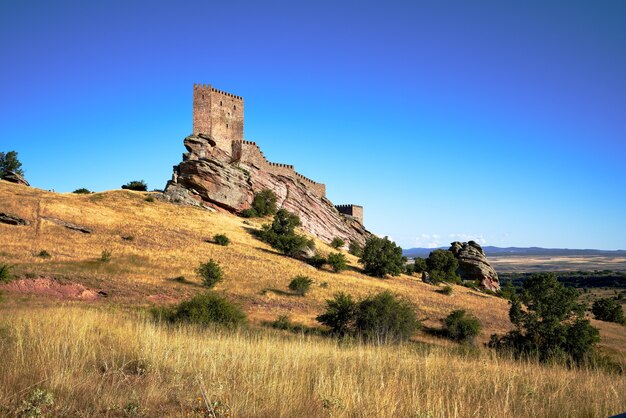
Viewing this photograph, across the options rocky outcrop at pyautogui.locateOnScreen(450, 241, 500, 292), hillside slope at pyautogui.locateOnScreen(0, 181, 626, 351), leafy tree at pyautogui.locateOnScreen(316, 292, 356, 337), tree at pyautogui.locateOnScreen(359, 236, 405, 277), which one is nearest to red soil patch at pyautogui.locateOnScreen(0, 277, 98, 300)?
hillside slope at pyautogui.locateOnScreen(0, 181, 626, 351)

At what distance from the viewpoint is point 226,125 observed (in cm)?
5872

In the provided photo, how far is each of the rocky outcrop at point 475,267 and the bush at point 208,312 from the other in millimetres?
48664

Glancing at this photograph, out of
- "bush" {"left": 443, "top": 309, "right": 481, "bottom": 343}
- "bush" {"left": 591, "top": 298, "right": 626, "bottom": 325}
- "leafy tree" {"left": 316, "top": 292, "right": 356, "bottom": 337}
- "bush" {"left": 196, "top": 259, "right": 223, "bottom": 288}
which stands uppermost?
"bush" {"left": 196, "top": 259, "right": 223, "bottom": 288}

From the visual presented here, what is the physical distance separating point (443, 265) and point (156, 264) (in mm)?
37419

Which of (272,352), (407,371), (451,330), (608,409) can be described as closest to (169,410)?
(272,352)

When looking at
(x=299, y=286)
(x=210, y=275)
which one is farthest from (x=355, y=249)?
(x=210, y=275)

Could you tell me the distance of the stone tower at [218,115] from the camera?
55625 millimetres

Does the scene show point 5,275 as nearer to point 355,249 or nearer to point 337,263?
point 337,263

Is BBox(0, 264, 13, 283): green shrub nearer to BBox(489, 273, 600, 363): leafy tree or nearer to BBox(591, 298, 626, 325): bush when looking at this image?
BBox(489, 273, 600, 363): leafy tree

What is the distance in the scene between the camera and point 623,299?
2653 inches

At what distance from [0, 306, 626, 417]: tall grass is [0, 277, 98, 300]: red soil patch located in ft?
42.1

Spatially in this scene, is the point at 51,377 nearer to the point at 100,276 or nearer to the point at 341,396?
the point at 341,396

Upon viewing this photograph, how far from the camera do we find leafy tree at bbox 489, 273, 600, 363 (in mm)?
18422

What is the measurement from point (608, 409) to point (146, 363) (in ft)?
20.2
